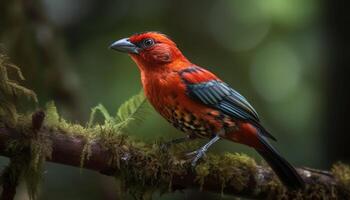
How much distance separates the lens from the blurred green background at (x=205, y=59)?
226 inches

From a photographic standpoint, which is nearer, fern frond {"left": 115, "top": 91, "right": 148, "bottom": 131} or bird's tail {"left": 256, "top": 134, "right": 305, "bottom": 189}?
fern frond {"left": 115, "top": 91, "right": 148, "bottom": 131}

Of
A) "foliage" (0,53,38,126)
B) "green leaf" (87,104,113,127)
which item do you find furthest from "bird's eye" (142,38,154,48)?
"foliage" (0,53,38,126)

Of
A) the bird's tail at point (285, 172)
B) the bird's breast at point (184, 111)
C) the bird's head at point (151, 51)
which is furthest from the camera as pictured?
the bird's head at point (151, 51)

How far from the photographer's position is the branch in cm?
325

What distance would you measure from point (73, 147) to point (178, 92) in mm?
1377

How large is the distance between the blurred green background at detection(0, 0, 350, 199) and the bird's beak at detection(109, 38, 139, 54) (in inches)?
41.3

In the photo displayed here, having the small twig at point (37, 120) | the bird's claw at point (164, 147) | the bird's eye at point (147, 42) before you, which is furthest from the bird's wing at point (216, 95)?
the small twig at point (37, 120)

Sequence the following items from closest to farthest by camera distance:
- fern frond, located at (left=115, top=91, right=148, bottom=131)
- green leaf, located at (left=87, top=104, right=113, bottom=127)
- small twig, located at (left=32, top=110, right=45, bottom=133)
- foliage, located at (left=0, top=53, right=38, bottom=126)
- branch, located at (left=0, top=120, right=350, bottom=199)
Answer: small twig, located at (left=32, top=110, right=45, bottom=133)
foliage, located at (left=0, top=53, right=38, bottom=126)
branch, located at (left=0, top=120, right=350, bottom=199)
green leaf, located at (left=87, top=104, right=113, bottom=127)
fern frond, located at (left=115, top=91, right=148, bottom=131)

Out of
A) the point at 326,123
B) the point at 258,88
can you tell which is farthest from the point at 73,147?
the point at 258,88

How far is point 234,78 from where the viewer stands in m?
7.23

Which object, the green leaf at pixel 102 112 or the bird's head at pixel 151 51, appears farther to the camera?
the bird's head at pixel 151 51

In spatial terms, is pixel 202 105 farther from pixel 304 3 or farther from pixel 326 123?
pixel 304 3

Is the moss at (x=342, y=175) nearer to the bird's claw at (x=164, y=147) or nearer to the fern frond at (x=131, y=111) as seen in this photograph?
the bird's claw at (x=164, y=147)

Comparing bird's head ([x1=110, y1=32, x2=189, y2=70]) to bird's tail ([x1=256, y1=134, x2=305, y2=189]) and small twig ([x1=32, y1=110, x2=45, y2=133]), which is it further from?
small twig ([x1=32, y1=110, x2=45, y2=133])
